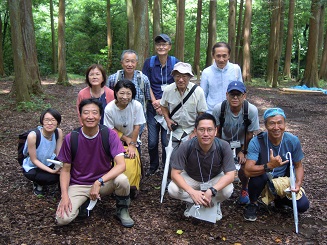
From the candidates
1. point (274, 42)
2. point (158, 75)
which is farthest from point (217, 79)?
point (274, 42)

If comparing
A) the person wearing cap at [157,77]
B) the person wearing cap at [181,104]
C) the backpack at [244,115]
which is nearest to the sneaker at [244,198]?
the backpack at [244,115]

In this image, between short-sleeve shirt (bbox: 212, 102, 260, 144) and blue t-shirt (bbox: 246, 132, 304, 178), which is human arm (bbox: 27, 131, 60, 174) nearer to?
short-sleeve shirt (bbox: 212, 102, 260, 144)

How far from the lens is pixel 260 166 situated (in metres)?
3.68

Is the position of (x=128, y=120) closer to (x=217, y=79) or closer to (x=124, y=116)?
(x=124, y=116)

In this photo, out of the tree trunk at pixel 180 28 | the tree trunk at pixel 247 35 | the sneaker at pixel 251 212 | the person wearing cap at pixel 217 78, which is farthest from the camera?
the tree trunk at pixel 247 35

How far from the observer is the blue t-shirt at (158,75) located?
486 centimetres

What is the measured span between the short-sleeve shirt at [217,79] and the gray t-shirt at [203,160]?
1.02 meters

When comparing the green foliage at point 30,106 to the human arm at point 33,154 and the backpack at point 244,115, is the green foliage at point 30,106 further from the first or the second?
the backpack at point 244,115

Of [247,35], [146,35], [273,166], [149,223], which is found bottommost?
[149,223]

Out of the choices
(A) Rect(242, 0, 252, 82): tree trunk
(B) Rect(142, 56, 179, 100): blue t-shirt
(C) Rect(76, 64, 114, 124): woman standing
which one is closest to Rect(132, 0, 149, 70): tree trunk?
(B) Rect(142, 56, 179, 100): blue t-shirt

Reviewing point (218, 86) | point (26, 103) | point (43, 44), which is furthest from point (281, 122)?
point (43, 44)

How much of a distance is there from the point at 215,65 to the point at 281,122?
136cm

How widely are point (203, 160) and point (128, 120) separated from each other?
1.27 meters

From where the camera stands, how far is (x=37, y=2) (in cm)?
2306
